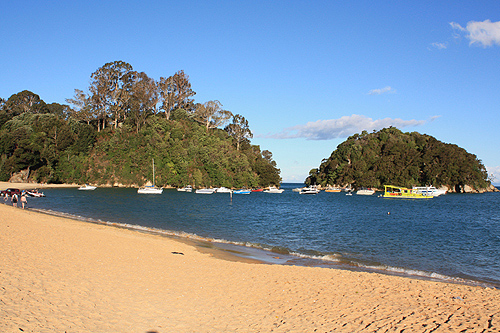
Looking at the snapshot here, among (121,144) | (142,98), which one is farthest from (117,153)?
(142,98)

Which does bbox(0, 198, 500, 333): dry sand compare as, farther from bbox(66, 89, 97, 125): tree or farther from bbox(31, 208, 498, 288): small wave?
bbox(66, 89, 97, 125): tree

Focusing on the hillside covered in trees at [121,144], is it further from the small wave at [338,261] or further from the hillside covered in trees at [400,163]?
the small wave at [338,261]

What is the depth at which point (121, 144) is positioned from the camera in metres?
107

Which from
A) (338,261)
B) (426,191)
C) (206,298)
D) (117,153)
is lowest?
(338,261)

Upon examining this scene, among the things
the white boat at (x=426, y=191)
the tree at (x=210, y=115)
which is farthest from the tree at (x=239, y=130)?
the white boat at (x=426, y=191)

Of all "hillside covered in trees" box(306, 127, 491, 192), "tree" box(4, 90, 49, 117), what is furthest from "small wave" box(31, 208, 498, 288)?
"tree" box(4, 90, 49, 117)

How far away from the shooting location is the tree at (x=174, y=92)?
126 meters

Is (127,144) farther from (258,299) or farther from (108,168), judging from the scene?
(258,299)

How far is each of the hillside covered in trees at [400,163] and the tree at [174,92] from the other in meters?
67.3

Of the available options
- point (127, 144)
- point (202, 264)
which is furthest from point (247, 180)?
point (202, 264)

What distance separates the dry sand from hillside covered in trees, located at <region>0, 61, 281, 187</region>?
93371mm

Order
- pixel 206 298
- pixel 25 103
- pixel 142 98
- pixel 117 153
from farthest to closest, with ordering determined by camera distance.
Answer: pixel 25 103 < pixel 142 98 < pixel 117 153 < pixel 206 298

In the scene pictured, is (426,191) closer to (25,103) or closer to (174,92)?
(174,92)

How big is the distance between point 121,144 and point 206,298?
106 metres
